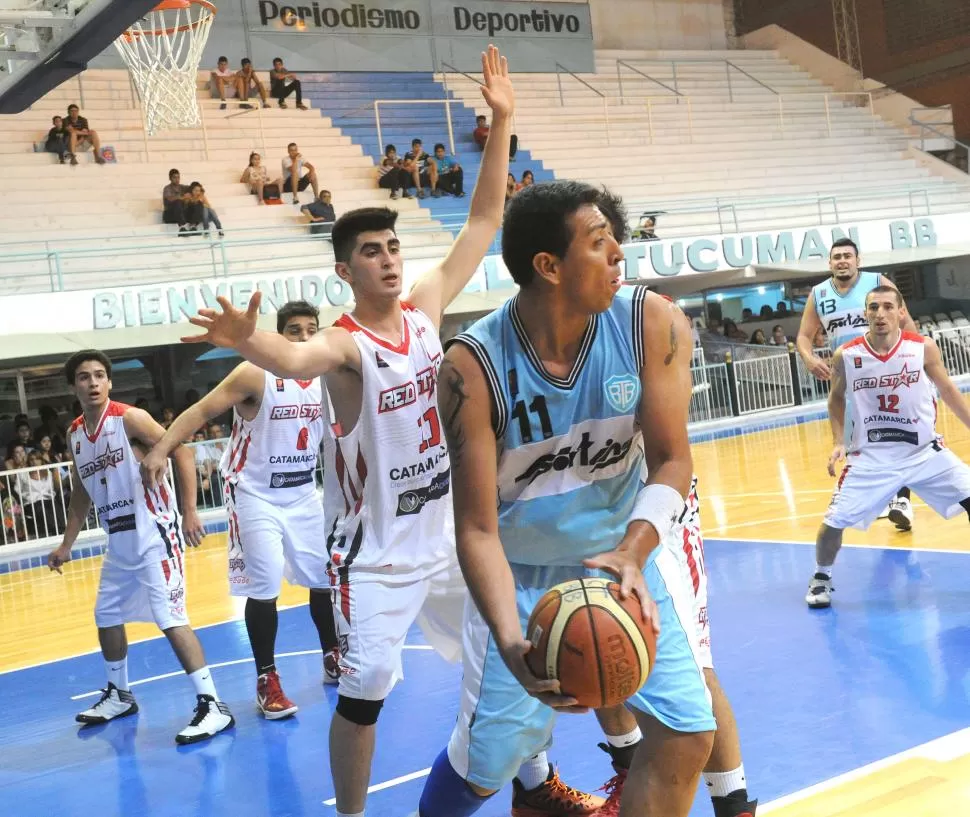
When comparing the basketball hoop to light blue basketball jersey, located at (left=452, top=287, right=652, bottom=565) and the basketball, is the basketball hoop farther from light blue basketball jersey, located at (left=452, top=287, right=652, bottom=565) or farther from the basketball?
the basketball

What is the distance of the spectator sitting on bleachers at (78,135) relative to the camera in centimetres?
2012

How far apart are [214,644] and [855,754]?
5055 mm

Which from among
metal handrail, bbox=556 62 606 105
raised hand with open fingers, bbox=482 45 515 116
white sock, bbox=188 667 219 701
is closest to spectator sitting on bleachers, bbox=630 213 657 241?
metal handrail, bbox=556 62 606 105

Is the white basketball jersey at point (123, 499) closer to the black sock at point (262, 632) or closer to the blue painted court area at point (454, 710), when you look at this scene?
the black sock at point (262, 632)

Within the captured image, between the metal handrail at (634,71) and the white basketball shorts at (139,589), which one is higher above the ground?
the metal handrail at (634,71)

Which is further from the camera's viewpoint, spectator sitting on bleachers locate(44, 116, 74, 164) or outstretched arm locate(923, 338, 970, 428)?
spectator sitting on bleachers locate(44, 116, 74, 164)

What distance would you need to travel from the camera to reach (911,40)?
3044 centimetres

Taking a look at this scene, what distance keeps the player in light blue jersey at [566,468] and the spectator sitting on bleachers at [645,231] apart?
1824 centimetres

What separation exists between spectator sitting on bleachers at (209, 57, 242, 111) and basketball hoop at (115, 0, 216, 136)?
679cm

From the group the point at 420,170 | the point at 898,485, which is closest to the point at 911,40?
the point at 420,170

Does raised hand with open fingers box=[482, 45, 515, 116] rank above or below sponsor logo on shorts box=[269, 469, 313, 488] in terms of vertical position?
above

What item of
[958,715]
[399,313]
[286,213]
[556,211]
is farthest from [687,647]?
[286,213]

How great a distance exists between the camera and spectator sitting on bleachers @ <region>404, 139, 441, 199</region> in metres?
22.8

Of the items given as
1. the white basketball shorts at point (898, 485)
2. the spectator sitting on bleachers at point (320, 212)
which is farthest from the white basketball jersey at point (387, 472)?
the spectator sitting on bleachers at point (320, 212)
